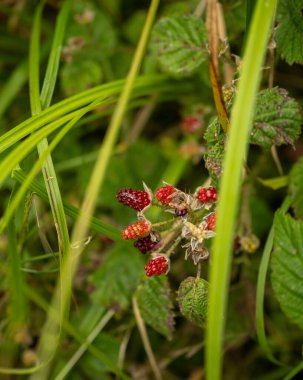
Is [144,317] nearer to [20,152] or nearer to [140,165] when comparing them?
[20,152]

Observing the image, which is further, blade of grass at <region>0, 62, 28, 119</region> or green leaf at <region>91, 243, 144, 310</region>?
blade of grass at <region>0, 62, 28, 119</region>

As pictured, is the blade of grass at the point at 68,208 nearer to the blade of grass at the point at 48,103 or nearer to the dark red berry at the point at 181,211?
the blade of grass at the point at 48,103

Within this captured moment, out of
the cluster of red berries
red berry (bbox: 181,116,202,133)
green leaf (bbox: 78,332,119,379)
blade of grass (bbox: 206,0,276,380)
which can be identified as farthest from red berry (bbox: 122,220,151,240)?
red berry (bbox: 181,116,202,133)

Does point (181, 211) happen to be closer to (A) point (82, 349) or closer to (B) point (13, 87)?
(A) point (82, 349)

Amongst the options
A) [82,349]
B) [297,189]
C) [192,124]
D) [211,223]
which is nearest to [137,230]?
[211,223]

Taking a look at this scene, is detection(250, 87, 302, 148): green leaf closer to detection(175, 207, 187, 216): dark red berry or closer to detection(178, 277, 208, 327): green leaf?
detection(175, 207, 187, 216): dark red berry

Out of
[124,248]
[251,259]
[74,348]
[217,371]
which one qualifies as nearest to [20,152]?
[217,371]
